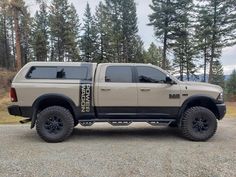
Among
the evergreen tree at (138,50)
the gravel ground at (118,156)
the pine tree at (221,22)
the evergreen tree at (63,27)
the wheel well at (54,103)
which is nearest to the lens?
the gravel ground at (118,156)

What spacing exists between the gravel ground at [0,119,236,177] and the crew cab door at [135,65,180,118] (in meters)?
0.71

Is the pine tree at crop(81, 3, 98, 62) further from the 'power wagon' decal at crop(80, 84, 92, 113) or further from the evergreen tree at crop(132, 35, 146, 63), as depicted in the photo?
the 'power wagon' decal at crop(80, 84, 92, 113)

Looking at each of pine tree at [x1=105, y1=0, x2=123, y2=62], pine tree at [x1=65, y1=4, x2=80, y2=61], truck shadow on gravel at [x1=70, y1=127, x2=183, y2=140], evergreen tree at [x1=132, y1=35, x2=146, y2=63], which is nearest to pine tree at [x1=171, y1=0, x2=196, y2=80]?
evergreen tree at [x1=132, y1=35, x2=146, y2=63]

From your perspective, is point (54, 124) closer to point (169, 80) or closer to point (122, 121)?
point (122, 121)

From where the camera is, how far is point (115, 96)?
7473 mm

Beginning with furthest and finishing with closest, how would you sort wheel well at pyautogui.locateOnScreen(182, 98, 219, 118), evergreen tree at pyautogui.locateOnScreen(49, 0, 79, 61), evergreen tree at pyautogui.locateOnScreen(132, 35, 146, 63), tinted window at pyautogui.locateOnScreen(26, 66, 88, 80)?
evergreen tree at pyautogui.locateOnScreen(132, 35, 146, 63) < evergreen tree at pyautogui.locateOnScreen(49, 0, 79, 61) < wheel well at pyautogui.locateOnScreen(182, 98, 219, 118) < tinted window at pyautogui.locateOnScreen(26, 66, 88, 80)

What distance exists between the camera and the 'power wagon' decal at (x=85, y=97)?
7395 millimetres

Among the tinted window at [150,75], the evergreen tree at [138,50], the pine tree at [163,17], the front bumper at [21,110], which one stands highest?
the pine tree at [163,17]

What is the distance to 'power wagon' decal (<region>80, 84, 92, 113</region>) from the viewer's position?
739cm

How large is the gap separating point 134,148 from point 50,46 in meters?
43.1

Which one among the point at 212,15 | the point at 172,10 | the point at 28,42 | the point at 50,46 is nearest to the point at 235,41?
the point at 212,15

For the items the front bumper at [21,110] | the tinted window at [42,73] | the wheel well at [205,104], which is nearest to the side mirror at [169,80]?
the wheel well at [205,104]

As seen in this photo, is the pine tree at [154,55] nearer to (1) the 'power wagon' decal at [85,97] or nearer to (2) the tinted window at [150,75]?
(2) the tinted window at [150,75]

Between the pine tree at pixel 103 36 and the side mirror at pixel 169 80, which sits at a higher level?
the pine tree at pixel 103 36
